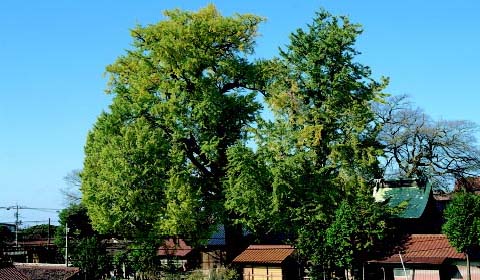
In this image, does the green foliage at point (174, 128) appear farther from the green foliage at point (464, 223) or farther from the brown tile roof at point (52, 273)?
the green foliage at point (464, 223)

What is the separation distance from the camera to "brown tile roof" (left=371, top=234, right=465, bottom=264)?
34.8 meters

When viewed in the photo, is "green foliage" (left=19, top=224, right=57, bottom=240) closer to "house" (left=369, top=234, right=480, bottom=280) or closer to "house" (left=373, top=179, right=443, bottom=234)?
"house" (left=373, top=179, right=443, bottom=234)

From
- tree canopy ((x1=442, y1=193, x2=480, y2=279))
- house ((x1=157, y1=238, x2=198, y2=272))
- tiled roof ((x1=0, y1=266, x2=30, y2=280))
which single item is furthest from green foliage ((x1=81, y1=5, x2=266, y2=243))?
tree canopy ((x1=442, y1=193, x2=480, y2=279))

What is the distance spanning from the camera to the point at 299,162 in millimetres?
34938

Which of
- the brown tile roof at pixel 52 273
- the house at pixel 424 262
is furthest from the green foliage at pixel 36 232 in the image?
the house at pixel 424 262

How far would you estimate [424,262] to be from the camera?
34.6 metres

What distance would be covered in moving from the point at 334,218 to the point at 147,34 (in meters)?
17.0

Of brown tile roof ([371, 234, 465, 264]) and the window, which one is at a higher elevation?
brown tile roof ([371, 234, 465, 264])

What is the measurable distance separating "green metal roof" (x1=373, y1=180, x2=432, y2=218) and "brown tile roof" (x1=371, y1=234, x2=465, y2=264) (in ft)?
13.4

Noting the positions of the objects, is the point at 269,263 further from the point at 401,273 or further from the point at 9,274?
the point at 9,274

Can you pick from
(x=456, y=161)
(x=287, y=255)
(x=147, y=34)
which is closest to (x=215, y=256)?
(x=287, y=255)

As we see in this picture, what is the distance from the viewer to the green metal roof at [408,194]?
41438mm

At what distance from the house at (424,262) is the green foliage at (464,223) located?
39.9 inches

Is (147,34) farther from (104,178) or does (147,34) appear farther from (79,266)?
(79,266)
